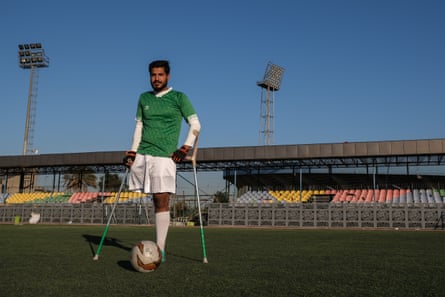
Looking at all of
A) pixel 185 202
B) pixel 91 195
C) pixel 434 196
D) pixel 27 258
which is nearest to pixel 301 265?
pixel 27 258

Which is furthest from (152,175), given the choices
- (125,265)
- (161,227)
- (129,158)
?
(125,265)

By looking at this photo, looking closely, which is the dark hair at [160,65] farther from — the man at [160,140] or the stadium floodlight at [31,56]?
the stadium floodlight at [31,56]

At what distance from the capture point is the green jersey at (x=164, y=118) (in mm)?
5281

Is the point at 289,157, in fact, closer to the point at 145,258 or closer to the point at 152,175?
the point at 152,175

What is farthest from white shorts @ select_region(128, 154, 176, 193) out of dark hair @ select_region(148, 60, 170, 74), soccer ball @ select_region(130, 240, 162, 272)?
dark hair @ select_region(148, 60, 170, 74)

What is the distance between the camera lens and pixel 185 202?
32.4 m

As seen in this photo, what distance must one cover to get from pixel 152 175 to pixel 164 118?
0.73 m

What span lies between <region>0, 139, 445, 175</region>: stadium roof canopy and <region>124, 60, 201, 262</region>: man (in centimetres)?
2424

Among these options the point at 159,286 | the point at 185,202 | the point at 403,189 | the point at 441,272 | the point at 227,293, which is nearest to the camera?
the point at 227,293

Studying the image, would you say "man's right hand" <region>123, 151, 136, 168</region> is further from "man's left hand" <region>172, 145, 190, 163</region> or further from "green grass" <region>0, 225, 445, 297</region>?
"green grass" <region>0, 225, 445, 297</region>

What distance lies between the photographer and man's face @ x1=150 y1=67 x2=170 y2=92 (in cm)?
534

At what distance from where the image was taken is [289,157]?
29453 mm

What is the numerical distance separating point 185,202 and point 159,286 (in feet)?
96.2

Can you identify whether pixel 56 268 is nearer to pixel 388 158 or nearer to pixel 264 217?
pixel 264 217
